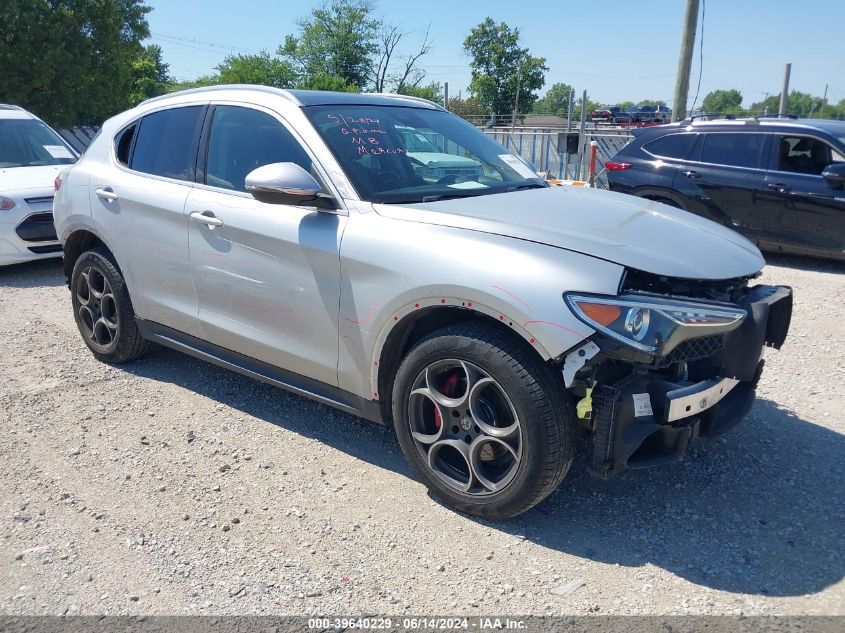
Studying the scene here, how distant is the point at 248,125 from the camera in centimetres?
401

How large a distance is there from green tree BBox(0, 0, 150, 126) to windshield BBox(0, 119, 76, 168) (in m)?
11.7

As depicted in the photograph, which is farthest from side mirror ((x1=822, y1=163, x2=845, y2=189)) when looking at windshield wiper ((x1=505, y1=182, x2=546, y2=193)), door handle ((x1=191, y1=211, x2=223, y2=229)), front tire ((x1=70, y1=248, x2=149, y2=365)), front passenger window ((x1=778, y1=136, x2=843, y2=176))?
front tire ((x1=70, y1=248, x2=149, y2=365))

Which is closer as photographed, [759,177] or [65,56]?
[759,177]

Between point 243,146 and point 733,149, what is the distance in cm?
685

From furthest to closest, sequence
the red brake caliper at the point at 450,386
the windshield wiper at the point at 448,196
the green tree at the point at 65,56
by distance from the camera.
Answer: the green tree at the point at 65,56, the windshield wiper at the point at 448,196, the red brake caliper at the point at 450,386

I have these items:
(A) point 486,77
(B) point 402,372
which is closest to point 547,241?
(B) point 402,372

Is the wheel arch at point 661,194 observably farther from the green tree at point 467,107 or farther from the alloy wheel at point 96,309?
the green tree at point 467,107

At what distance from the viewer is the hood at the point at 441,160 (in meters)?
3.95

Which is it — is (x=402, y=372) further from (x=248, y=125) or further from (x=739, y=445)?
(x=739, y=445)

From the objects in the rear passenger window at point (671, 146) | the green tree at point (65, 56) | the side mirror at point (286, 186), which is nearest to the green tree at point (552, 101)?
the green tree at point (65, 56)

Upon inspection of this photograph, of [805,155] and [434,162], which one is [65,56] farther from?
[434,162]

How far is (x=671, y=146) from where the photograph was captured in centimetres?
933

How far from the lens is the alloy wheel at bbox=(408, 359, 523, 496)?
3.05m

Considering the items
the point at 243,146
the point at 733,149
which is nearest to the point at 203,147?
the point at 243,146
